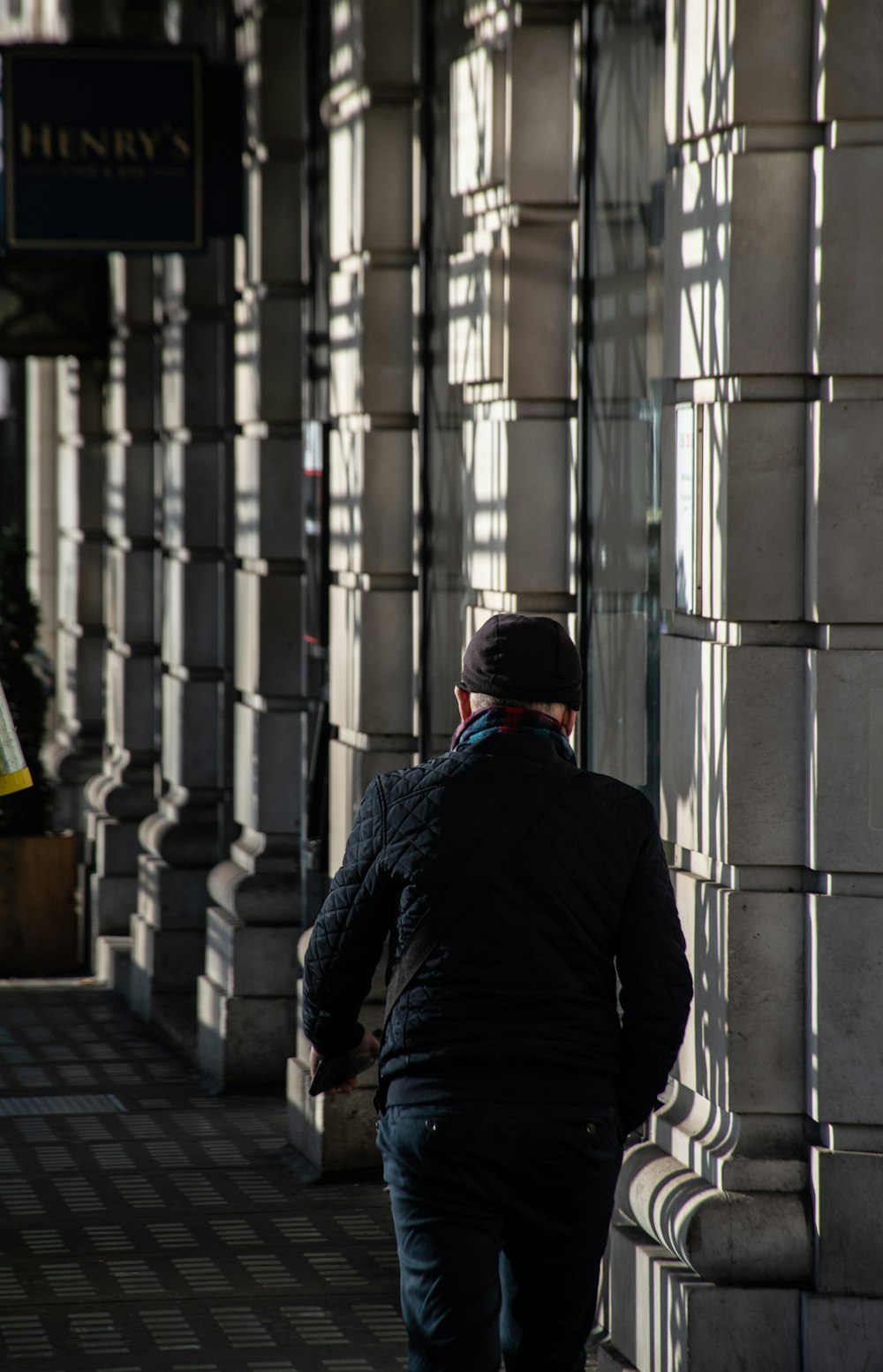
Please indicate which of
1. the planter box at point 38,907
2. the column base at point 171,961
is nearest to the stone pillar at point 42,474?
the planter box at point 38,907

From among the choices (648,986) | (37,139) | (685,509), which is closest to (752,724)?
(685,509)

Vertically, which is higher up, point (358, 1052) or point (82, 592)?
point (82, 592)

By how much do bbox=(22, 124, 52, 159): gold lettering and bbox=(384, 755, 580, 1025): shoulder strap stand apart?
296 inches

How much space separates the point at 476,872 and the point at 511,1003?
248 mm

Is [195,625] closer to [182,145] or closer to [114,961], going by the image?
[114,961]

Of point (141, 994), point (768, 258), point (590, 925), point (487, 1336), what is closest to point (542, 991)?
point (590, 925)

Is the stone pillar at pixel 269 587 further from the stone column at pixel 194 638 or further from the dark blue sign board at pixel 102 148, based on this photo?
the stone column at pixel 194 638

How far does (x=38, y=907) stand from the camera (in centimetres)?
1428

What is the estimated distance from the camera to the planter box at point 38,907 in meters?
14.1

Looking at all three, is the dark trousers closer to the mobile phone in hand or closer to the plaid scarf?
the mobile phone in hand

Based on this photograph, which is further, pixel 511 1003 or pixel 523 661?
pixel 523 661

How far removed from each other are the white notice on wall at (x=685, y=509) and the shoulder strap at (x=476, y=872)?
1441 millimetres

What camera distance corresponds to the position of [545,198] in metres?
7.18

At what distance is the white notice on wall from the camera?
5621 millimetres
